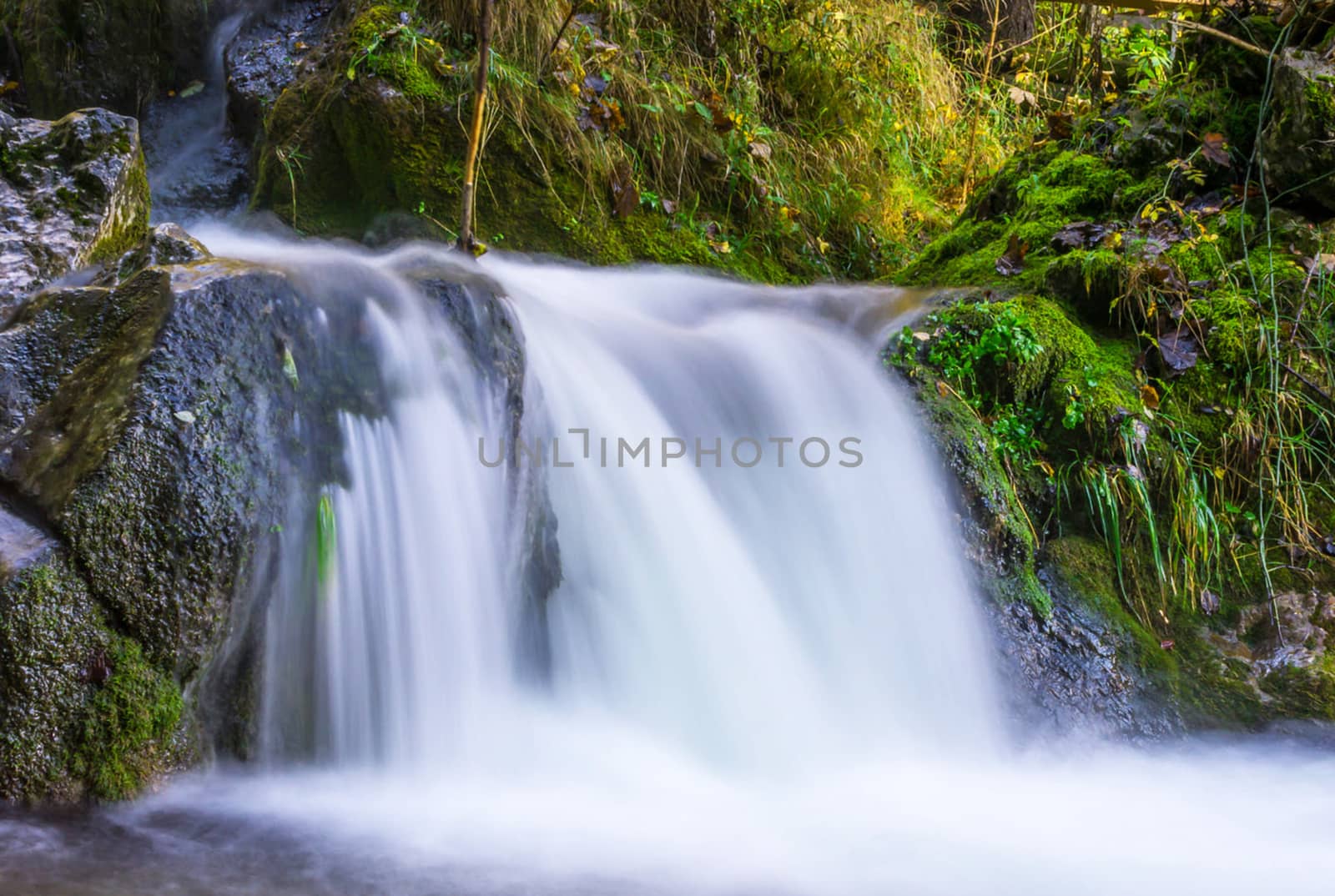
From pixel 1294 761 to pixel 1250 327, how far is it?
137cm

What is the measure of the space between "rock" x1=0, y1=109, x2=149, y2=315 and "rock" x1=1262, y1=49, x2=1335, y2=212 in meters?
Answer: 3.92

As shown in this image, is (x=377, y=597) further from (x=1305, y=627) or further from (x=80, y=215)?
(x=1305, y=627)

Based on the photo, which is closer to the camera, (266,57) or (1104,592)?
(1104,592)

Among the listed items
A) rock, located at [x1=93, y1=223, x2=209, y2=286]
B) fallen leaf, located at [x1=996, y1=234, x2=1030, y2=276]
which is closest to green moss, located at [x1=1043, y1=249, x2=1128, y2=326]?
fallen leaf, located at [x1=996, y1=234, x2=1030, y2=276]

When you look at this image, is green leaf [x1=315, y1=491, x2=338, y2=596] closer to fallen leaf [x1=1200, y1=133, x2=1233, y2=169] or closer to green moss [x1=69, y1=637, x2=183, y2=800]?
green moss [x1=69, y1=637, x2=183, y2=800]

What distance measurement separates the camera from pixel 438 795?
207 cm

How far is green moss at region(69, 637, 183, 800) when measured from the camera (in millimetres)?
1836

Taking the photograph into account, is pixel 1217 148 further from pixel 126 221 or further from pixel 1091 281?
pixel 126 221

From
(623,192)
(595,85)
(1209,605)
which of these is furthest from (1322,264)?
(595,85)

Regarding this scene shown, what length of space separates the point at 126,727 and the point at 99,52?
4.85 meters

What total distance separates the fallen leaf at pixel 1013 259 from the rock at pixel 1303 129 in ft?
2.78

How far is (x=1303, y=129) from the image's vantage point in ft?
10.6

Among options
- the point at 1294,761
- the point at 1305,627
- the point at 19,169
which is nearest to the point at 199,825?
the point at 19,169

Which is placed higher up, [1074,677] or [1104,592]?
[1104,592]
